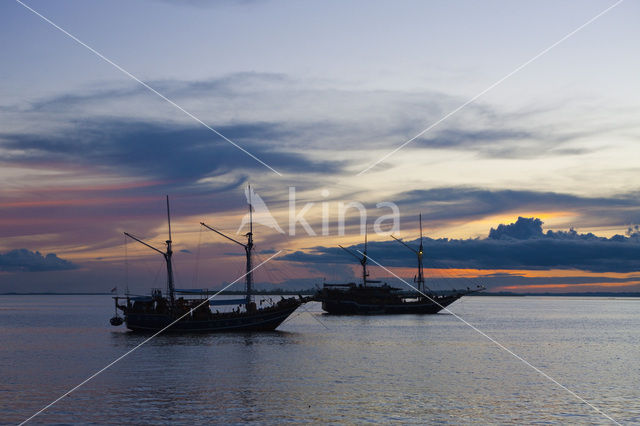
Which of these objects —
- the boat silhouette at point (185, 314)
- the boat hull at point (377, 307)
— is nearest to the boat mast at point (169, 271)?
the boat silhouette at point (185, 314)

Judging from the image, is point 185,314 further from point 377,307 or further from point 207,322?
point 377,307

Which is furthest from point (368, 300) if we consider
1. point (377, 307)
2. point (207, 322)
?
point (207, 322)

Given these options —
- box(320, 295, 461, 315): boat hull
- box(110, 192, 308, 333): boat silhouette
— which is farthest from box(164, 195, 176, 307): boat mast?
box(320, 295, 461, 315): boat hull

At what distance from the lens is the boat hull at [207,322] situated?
98.6 meters

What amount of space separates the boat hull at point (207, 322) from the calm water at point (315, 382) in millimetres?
7931

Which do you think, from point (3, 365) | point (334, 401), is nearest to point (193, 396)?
point (334, 401)

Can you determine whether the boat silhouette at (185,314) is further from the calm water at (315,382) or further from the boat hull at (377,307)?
the boat hull at (377,307)

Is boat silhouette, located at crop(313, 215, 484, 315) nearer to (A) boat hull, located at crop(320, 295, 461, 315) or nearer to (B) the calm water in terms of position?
(A) boat hull, located at crop(320, 295, 461, 315)

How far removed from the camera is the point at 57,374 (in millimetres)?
56906

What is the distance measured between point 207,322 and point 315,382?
50377 mm

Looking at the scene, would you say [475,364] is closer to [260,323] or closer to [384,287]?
[260,323]

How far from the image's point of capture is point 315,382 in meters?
51.8

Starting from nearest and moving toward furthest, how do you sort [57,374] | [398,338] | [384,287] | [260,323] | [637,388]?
[637,388] → [57,374] → [398,338] → [260,323] → [384,287]

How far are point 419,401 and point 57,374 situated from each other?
3208 centimetres
